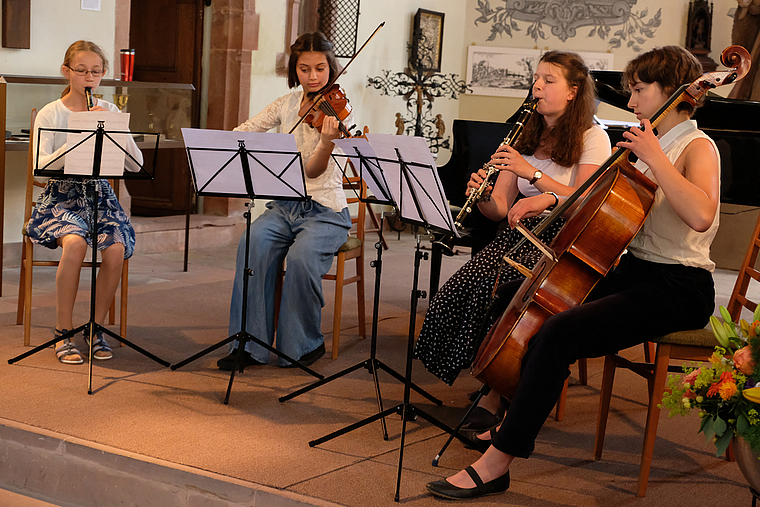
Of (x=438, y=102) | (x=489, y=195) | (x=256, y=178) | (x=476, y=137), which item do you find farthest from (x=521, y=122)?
(x=438, y=102)

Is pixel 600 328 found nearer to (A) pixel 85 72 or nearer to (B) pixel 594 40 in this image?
(A) pixel 85 72

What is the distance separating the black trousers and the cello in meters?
0.05

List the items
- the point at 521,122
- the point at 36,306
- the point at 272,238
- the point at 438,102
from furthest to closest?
1. the point at 438,102
2. the point at 36,306
3. the point at 272,238
4. the point at 521,122

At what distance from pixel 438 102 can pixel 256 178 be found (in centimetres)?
530

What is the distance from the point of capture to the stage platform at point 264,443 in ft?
7.36

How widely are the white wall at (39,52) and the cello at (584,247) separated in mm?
3211

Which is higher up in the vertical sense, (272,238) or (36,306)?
(272,238)

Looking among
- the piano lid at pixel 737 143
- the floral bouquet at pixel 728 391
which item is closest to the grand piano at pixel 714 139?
the piano lid at pixel 737 143

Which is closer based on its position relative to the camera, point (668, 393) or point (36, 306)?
point (668, 393)

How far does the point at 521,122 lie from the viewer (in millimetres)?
2594

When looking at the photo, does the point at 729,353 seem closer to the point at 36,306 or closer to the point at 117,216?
the point at 117,216

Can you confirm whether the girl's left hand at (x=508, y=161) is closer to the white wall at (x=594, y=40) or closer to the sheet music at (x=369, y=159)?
the sheet music at (x=369, y=159)

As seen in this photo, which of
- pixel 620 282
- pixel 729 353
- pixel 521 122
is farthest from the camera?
pixel 521 122

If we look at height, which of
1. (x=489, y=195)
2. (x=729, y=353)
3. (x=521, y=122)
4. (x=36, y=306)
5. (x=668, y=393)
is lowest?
(x=36, y=306)
